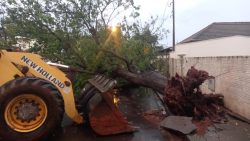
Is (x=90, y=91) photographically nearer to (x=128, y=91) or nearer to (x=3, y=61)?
(x=3, y=61)

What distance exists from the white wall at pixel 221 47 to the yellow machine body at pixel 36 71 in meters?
14.3

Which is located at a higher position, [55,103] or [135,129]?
[55,103]

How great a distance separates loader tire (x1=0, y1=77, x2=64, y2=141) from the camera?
232 inches

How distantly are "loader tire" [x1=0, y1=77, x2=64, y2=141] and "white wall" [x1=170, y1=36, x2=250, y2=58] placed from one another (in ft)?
49.3

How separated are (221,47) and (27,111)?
17.6m

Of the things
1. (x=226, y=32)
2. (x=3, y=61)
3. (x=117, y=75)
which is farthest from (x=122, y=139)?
(x=226, y=32)

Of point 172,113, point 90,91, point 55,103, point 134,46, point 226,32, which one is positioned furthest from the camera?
point 226,32

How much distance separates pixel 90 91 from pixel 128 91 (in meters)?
5.00

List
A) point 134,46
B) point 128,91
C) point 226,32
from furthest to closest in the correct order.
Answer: point 226,32, point 128,91, point 134,46

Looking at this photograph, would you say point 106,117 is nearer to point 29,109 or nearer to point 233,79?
point 29,109

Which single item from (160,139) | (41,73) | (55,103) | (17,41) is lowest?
(160,139)

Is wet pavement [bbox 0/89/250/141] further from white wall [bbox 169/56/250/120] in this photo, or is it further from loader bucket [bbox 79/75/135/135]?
white wall [bbox 169/56/250/120]

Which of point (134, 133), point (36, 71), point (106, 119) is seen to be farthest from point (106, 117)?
point (36, 71)

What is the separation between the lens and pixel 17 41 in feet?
35.6
